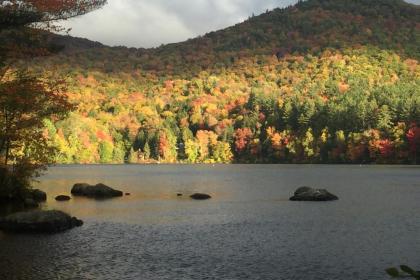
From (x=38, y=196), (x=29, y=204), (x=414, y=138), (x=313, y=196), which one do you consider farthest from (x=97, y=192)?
(x=414, y=138)

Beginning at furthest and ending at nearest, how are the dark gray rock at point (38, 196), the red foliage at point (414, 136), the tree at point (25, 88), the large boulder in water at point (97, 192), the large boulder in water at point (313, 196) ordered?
1. the red foliage at point (414, 136)
2. the large boulder in water at point (97, 192)
3. the large boulder in water at point (313, 196)
4. the dark gray rock at point (38, 196)
5. the tree at point (25, 88)

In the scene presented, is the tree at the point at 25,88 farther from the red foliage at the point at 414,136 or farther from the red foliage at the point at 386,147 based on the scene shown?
the red foliage at the point at 386,147

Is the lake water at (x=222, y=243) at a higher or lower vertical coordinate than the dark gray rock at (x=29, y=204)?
lower

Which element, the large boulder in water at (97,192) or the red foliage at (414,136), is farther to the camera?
the red foliage at (414,136)

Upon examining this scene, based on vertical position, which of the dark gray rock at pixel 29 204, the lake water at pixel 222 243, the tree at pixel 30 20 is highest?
the tree at pixel 30 20

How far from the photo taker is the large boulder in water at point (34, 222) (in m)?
32.3

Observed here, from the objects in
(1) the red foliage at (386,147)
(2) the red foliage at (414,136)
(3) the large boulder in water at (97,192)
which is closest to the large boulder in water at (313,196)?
(3) the large boulder in water at (97,192)

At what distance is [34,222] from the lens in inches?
1273

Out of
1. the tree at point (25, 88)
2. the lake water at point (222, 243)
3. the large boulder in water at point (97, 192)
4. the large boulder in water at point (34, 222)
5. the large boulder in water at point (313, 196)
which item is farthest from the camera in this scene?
the large boulder in water at point (97, 192)

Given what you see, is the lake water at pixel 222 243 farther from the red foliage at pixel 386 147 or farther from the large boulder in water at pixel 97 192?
the red foliage at pixel 386 147

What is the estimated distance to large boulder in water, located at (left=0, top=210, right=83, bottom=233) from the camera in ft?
106

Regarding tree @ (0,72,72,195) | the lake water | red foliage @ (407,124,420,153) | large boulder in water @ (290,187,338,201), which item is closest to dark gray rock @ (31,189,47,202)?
the lake water

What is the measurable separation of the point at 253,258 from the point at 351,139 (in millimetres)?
139275

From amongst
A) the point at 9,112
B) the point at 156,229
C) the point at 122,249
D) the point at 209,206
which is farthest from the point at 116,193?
the point at 122,249
